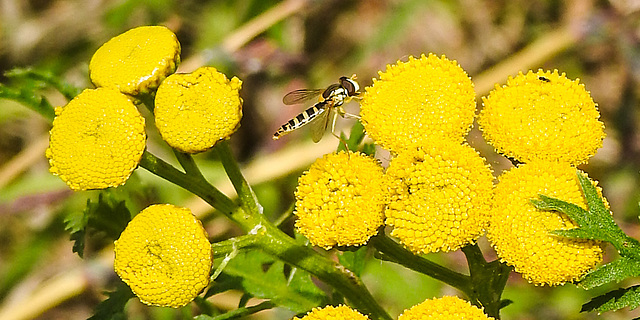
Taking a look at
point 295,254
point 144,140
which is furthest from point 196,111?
point 295,254

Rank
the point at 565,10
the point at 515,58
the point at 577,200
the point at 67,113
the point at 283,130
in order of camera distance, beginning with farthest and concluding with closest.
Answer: the point at 565,10 → the point at 515,58 → the point at 283,130 → the point at 67,113 → the point at 577,200

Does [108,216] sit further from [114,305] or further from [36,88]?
[36,88]

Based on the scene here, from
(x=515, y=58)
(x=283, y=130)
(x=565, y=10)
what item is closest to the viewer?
(x=283, y=130)

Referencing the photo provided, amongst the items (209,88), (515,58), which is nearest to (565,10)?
(515,58)

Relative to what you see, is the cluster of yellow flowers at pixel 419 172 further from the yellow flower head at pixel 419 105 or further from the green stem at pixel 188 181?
the green stem at pixel 188 181

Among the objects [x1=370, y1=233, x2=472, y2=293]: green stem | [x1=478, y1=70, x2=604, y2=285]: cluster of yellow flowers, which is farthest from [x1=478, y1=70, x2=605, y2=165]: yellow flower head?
[x1=370, y1=233, x2=472, y2=293]: green stem

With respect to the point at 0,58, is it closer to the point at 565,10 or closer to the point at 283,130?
the point at 283,130
